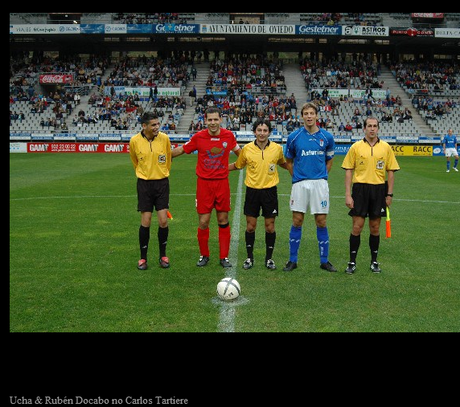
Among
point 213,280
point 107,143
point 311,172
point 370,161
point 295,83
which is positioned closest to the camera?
point 213,280

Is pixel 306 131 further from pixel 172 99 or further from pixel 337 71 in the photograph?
pixel 337 71

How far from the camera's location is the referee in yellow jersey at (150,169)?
21.1ft

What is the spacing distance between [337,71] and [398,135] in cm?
1196

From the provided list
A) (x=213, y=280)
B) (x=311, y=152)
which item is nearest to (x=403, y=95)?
(x=311, y=152)

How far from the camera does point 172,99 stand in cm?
4206

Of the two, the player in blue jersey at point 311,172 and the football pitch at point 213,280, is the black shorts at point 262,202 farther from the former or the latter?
the football pitch at point 213,280

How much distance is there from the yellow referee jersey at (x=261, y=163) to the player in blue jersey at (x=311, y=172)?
0.24m

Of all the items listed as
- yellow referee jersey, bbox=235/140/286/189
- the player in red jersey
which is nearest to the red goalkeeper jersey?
the player in red jersey

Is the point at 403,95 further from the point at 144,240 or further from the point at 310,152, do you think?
the point at 144,240

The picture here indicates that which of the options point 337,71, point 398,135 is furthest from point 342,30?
point 398,135

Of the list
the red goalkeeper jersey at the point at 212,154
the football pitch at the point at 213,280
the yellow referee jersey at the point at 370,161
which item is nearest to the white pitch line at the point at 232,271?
the football pitch at the point at 213,280

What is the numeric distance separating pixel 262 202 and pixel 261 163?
0.56 meters

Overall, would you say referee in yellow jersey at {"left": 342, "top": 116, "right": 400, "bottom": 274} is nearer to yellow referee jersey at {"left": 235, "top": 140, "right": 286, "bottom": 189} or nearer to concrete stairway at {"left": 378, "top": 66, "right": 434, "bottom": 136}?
yellow referee jersey at {"left": 235, "top": 140, "right": 286, "bottom": 189}

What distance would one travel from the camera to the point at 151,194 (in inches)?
257
